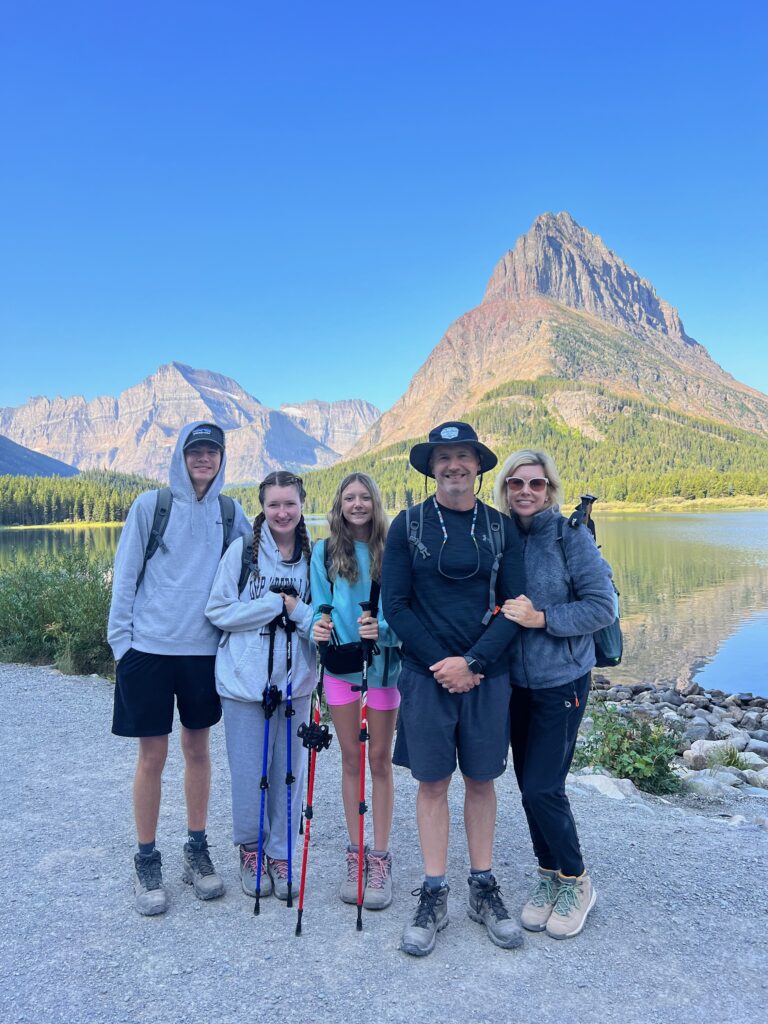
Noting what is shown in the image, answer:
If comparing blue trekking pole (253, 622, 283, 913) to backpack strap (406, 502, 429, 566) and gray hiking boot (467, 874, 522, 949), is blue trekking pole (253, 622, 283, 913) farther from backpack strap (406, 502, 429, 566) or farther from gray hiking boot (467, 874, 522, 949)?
gray hiking boot (467, 874, 522, 949)

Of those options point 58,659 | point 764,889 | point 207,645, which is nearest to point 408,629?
point 207,645

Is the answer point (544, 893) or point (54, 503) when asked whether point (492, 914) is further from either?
point (54, 503)

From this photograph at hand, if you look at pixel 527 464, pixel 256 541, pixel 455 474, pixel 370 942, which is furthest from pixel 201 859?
pixel 527 464

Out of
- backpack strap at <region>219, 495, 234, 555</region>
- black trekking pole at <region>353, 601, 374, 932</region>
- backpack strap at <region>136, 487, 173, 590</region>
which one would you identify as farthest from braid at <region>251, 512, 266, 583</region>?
black trekking pole at <region>353, 601, 374, 932</region>

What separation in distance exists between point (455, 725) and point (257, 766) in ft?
4.30

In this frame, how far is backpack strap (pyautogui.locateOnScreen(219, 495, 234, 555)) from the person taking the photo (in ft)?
14.0

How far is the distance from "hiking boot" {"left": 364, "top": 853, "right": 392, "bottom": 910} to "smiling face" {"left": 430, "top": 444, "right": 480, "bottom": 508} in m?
2.29

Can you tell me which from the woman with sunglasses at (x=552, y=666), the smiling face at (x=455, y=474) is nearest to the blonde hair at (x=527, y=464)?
the woman with sunglasses at (x=552, y=666)

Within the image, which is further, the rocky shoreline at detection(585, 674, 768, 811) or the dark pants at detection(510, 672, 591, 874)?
the rocky shoreline at detection(585, 674, 768, 811)

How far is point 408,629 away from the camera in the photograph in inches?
141

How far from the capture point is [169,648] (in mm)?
3986

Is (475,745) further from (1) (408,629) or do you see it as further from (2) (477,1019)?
(2) (477,1019)

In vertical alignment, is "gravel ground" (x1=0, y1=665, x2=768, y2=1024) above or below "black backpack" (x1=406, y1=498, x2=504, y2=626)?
below

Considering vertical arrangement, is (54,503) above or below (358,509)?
below
